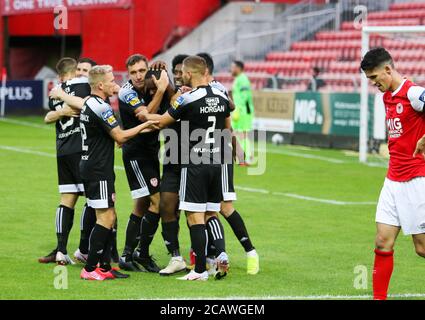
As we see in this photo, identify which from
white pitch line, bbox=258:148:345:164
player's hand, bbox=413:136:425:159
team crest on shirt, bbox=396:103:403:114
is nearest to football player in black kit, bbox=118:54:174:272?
team crest on shirt, bbox=396:103:403:114

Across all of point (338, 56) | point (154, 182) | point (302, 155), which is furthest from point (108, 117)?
point (338, 56)

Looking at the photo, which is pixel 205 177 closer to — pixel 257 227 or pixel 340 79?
pixel 257 227

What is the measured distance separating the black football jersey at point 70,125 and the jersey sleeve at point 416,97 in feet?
13.3

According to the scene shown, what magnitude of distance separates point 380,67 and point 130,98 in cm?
303

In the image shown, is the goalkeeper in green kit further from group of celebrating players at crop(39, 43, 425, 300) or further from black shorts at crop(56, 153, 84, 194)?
black shorts at crop(56, 153, 84, 194)

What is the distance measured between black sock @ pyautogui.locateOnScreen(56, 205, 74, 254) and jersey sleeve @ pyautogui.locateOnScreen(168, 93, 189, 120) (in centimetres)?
207

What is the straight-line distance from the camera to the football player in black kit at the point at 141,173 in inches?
430

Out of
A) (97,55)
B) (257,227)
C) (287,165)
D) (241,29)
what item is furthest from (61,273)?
(97,55)

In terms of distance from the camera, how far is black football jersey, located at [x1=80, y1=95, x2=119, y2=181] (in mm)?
10109

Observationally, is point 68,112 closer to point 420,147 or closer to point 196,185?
point 196,185

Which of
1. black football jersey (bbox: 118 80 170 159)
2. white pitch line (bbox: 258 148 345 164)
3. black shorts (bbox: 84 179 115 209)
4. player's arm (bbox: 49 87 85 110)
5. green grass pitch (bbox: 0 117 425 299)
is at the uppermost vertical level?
player's arm (bbox: 49 87 85 110)

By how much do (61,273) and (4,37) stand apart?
31.1 metres

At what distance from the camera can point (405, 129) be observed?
29.4 ft

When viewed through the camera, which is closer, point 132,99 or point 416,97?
point 416,97
